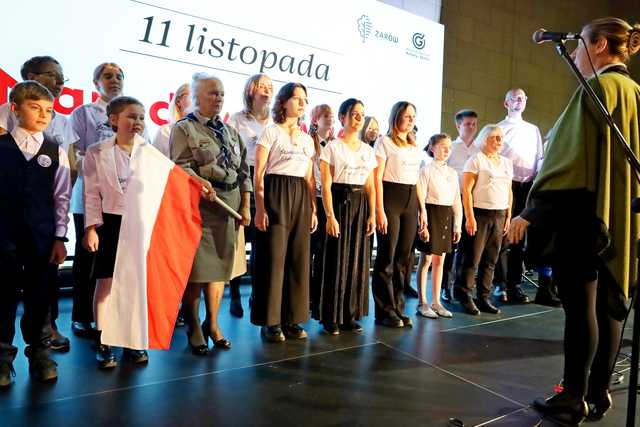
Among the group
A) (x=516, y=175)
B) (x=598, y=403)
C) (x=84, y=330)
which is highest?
(x=516, y=175)

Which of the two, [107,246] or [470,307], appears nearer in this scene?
[107,246]

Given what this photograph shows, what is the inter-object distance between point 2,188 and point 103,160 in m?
0.42

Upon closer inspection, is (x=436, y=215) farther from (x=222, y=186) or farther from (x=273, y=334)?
(x=222, y=186)

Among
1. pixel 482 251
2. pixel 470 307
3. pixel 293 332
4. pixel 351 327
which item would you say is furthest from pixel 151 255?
pixel 482 251

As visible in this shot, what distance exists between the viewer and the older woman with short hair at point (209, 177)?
7.66 feet

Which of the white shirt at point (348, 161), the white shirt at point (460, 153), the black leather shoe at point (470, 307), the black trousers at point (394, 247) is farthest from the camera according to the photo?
the white shirt at point (460, 153)

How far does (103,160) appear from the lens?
2213 millimetres

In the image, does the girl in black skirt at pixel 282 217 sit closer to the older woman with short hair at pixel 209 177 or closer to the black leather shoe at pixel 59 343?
the older woman with short hair at pixel 209 177

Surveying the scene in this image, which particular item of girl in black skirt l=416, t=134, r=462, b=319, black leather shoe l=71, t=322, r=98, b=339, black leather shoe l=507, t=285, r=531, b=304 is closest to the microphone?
girl in black skirt l=416, t=134, r=462, b=319

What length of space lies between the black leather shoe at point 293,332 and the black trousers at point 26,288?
1.20 meters

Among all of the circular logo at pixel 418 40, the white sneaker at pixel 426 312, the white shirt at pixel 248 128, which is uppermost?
the circular logo at pixel 418 40

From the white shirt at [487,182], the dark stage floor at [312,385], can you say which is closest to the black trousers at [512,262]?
the white shirt at [487,182]

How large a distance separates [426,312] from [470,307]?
38cm

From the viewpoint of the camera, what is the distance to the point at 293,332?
2.76 metres
